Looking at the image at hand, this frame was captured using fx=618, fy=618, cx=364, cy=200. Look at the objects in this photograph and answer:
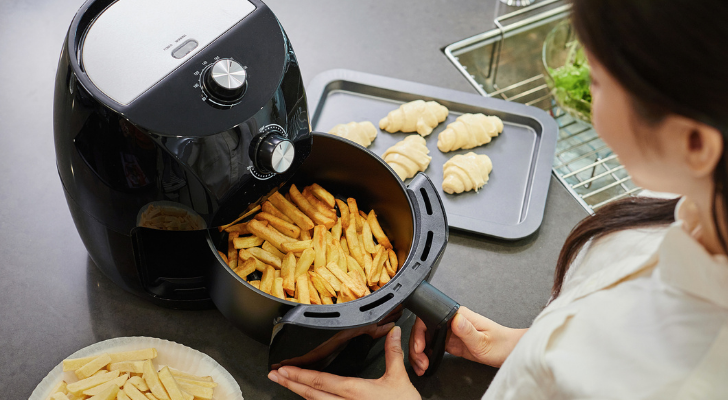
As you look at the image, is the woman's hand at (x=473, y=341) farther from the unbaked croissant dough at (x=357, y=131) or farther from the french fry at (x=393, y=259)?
the unbaked croissant dough at (x=357, y=131)

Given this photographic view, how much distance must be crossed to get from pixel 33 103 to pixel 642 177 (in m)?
1.46

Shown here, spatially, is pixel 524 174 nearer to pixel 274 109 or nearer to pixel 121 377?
pixel 274 109

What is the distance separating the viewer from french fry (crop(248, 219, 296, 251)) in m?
1.15

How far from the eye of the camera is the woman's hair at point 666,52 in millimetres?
518

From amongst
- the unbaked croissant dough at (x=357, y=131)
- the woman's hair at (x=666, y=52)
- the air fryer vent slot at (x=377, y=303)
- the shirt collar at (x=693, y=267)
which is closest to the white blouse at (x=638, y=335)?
the shirt collar at (x=693, y=267)

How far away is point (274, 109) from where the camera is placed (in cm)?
96

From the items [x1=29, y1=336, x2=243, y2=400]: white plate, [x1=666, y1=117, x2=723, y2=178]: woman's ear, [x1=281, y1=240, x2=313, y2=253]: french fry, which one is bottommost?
[x1=29, y1=336, x2=243, y2=400]: white plate

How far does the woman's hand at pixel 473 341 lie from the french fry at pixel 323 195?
0.29 m

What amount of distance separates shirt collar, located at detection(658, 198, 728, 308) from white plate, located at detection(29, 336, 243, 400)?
2.38ft

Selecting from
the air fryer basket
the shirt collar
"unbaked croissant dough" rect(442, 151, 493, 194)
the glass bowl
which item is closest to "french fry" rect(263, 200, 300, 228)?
the air fryer basket

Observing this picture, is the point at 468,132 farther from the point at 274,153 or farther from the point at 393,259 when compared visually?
the point at 274,153

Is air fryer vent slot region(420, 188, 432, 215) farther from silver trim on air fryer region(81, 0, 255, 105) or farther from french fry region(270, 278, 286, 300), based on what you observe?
silver trim on air fryer region(81, 0, 255, 105)

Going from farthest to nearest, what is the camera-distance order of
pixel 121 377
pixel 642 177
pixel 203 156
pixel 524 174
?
pixel 524 174
pixel 121 377
pixel 203 156
pixel 642 177

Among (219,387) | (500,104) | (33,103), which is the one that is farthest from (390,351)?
(33,103)
